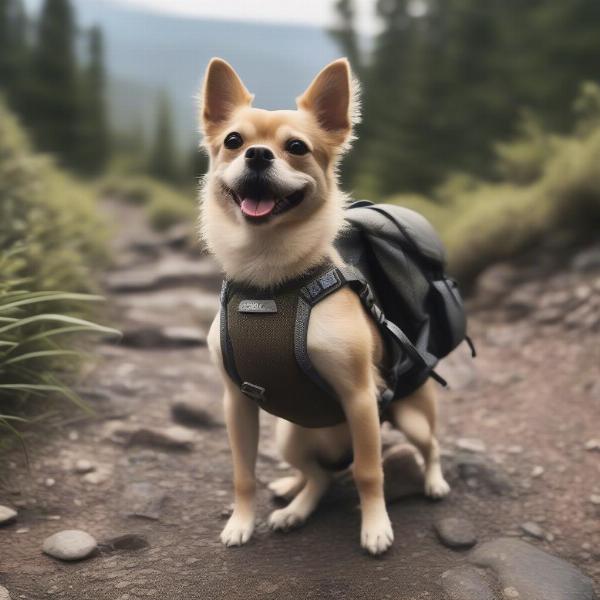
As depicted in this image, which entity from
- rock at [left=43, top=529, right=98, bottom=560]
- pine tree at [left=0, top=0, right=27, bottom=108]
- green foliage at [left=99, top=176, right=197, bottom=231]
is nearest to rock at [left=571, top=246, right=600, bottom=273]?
rock at [left=43, top=529, right=98, bottom=560]

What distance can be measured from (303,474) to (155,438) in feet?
3.72

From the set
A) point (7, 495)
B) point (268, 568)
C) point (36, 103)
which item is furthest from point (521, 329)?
point (36, 103)

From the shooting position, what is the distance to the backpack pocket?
321 cm

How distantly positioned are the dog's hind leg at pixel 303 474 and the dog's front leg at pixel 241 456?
17 cm

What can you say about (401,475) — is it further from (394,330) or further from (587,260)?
(587,260)

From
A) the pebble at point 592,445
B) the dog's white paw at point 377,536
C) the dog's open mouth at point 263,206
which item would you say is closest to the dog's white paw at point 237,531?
the dog's white paw at point 377,536

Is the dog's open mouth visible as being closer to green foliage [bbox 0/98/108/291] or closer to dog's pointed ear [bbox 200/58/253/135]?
dog's pointed ear [bbox 200/58/253/135]

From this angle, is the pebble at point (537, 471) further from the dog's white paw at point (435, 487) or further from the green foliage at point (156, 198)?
the green foliage at point (156, 198)

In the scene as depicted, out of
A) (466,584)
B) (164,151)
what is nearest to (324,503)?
(466,584)

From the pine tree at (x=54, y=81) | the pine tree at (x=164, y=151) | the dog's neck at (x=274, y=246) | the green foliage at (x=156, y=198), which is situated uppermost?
the dog's neck at (x=274, y=246)

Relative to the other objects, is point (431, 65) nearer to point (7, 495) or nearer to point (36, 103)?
point (7, 495)

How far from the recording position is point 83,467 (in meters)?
3.53

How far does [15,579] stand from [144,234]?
47.6 feet

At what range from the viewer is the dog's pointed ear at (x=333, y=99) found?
269cm
